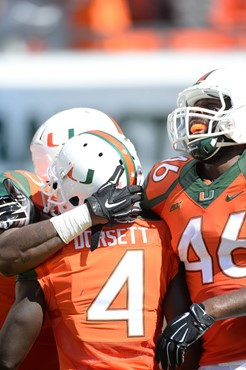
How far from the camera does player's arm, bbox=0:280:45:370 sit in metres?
3.01

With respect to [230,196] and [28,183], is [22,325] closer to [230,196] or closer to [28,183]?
[28,183]

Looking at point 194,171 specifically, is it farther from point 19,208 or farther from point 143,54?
point 143,54

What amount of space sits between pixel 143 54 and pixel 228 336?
4377 millimetres

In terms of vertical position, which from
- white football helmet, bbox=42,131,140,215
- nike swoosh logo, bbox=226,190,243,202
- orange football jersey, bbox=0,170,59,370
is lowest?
orange football jersey, bbox=0,170,59,370

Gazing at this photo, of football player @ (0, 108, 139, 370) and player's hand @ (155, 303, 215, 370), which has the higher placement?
football player @ (0, 108, 139, 370)

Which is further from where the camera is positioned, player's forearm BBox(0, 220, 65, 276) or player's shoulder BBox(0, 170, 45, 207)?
player's shoulder BBox(0, 170, 45, 207)

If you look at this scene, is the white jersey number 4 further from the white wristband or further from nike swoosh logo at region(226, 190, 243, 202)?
nike swoosh logo at region(226, 190, 243, 202)

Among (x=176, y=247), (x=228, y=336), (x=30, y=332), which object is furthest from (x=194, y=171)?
(x=30, y=332)

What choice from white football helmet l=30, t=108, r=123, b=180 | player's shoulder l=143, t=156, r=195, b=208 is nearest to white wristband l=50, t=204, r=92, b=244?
player's shoulder l=143, t=156, r=195, b=208

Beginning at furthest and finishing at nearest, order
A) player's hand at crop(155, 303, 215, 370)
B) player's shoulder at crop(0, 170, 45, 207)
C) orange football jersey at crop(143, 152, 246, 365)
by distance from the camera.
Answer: player's shoulder at crop(0, 170, 45, 207), orange football jersey at crop(143, 152, 246, 365), player's hand at crop(155, 303, 215, 370)

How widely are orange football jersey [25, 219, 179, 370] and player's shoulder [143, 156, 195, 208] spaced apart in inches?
6.5

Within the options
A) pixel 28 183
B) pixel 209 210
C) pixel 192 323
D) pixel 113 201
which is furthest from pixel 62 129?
pixel 192 323

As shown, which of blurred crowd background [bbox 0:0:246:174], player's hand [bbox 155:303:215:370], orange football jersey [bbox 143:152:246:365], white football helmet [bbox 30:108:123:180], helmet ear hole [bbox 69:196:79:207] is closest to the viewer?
player's hand [bbox 155:303:215:370]

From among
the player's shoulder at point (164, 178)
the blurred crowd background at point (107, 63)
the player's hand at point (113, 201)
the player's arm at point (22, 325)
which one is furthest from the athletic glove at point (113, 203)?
the blurred crowd background at point (107, 63)
